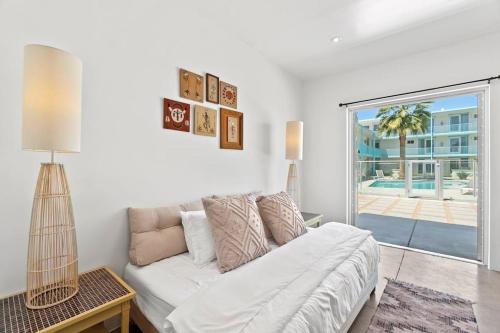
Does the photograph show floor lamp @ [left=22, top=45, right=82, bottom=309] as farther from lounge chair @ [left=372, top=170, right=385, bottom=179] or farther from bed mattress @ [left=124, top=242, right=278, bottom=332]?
lounge chair @ [left=372, top=170, right=385, bottom=179]

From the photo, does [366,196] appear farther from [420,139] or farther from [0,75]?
[0,75]

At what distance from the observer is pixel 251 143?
2.86 metres

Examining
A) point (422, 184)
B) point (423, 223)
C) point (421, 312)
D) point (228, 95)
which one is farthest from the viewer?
point (423, 223)

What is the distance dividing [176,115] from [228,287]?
145cm

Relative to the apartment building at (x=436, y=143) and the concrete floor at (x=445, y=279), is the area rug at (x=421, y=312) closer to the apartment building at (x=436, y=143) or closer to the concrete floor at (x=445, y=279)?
the concrete floor at (x=445, y=279)

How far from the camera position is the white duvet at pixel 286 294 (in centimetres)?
99

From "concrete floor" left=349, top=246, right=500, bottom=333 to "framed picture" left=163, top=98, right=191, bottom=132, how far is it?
6.71ft

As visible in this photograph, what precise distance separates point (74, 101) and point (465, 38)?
145 inches

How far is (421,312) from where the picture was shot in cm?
182

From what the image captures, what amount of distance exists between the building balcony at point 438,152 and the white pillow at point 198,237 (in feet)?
9.51

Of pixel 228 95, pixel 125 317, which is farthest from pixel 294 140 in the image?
pixel 125 317

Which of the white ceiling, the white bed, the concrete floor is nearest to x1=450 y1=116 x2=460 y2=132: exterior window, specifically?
the white ceiling

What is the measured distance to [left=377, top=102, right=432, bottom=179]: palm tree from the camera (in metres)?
3.11

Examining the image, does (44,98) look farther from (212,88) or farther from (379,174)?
(379,174)
